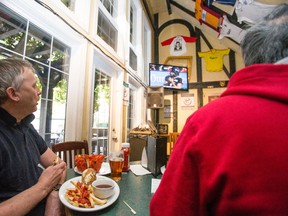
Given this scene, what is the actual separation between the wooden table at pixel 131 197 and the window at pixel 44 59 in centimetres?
76

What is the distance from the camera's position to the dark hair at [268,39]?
0.43m

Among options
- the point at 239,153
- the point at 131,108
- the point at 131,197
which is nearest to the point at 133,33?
the point at 131,108

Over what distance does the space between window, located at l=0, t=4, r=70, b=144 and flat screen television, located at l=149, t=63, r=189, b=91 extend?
2.40 meters

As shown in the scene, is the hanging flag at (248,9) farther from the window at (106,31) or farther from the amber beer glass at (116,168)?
the amber beer glass at (116,168)

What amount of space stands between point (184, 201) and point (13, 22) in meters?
1.68

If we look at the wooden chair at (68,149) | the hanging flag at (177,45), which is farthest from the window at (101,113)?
the hanging flag at (177,45)

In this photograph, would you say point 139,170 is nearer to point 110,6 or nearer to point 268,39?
point 268,39

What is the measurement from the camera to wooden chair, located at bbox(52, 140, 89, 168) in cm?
137

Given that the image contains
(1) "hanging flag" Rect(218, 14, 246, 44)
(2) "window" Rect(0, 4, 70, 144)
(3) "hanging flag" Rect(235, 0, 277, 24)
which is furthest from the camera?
(1) "hanging flag" Rect(218, 14, 246, 44)

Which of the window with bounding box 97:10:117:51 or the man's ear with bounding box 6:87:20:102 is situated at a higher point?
the window with bounding box 97:10:117:51

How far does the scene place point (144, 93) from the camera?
4266mm

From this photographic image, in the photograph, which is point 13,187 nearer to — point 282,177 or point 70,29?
point 282,177

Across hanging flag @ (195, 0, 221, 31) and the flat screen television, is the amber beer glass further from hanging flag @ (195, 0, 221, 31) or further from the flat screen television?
hanging flag @ (195, 0, 221, 31)

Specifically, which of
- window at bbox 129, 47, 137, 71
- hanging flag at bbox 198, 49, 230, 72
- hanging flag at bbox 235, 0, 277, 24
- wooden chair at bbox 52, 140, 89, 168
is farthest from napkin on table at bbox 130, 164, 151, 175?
hanging flag at bbox 198, 49, 230, 72
